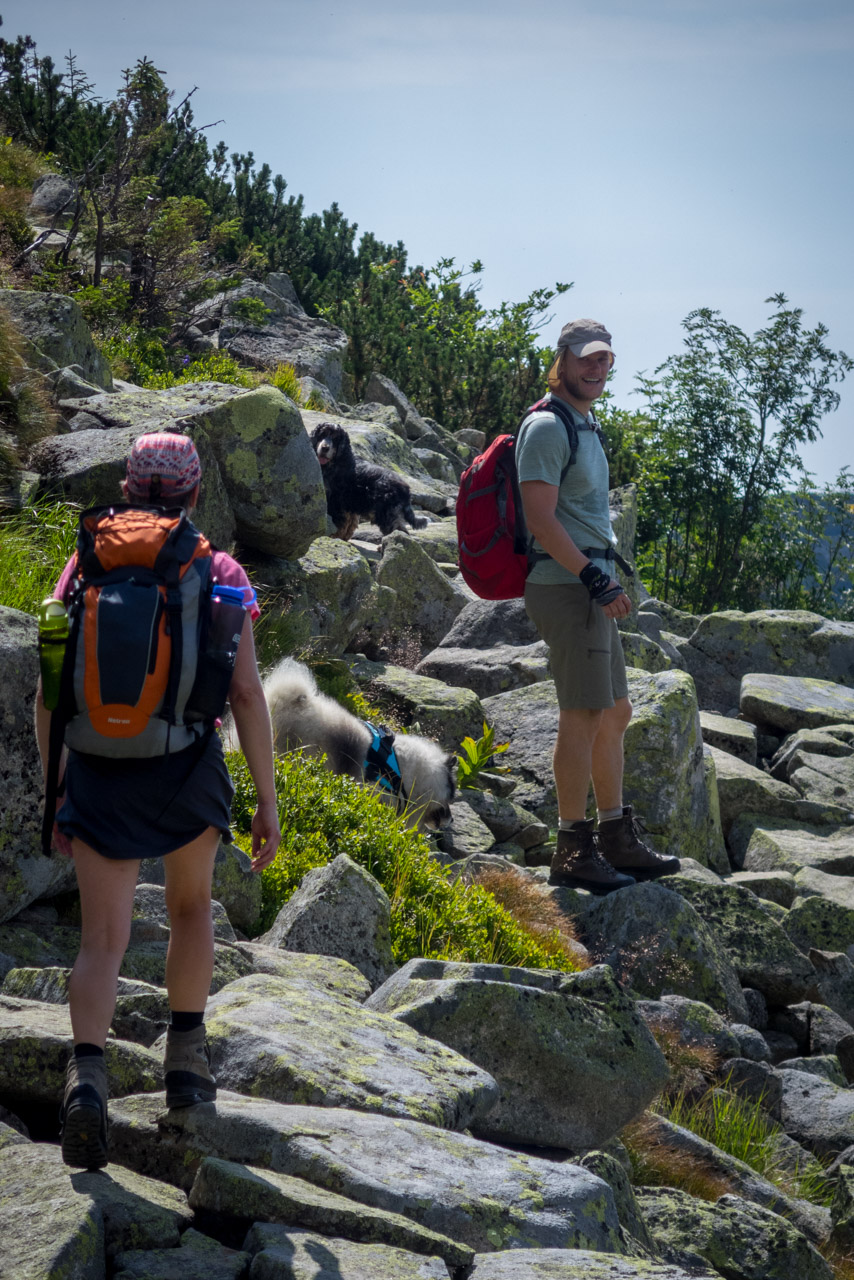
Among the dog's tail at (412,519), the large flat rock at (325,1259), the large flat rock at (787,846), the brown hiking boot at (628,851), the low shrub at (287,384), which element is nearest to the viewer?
the large flat rock at (325,1259)

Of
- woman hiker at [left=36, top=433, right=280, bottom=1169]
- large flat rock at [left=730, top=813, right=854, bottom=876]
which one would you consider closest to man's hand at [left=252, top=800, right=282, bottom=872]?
woman hiker at [left=36, top=433, right=280, bottom=1169]

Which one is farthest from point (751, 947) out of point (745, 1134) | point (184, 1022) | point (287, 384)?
point (287, 384)

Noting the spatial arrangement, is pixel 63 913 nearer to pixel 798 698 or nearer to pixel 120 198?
pixel 798 698

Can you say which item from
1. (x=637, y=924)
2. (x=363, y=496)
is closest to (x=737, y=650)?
(x=363, y=496)

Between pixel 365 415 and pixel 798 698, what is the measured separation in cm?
967

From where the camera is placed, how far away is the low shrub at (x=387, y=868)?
6.09m

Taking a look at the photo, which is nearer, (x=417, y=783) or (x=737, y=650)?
(x=417, y=783)

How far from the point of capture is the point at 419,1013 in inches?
172

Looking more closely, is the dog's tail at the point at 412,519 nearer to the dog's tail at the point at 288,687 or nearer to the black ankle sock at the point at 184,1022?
the dog's tail at the point at 288,687

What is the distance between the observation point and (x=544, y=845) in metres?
8.51

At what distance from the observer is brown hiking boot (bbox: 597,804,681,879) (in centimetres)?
655

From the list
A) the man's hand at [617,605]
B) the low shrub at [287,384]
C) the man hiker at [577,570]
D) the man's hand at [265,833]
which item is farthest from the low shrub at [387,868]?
the low shrub at [287,384]

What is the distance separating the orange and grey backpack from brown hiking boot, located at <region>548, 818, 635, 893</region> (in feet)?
12.4

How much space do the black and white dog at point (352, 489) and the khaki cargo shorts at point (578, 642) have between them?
7.74m
